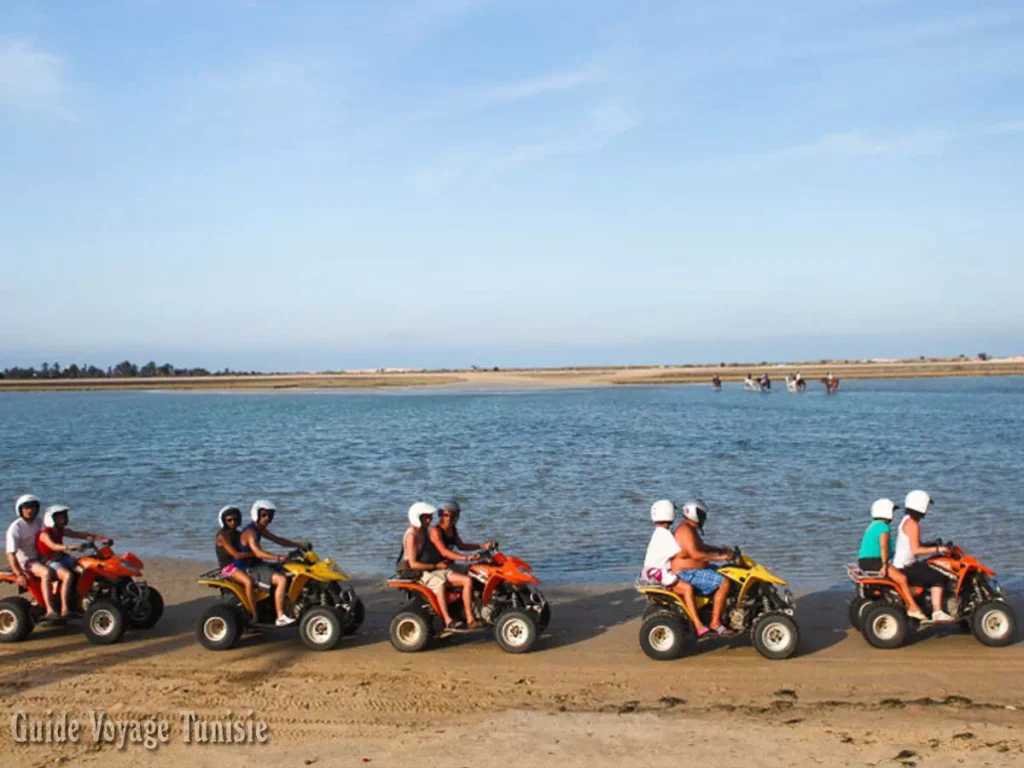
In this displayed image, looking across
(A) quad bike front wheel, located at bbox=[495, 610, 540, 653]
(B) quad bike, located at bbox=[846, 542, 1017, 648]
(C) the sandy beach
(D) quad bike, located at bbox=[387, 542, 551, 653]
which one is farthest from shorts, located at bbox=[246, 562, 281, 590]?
(B) quad bike, located at bbox=[846, 542, 1017, 648]

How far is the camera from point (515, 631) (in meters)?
8.89

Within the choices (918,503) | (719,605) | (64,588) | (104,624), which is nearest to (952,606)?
(918,503)

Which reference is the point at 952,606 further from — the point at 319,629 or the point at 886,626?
the point at 319,629

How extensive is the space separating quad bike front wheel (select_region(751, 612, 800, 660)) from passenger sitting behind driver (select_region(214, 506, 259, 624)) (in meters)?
4.71

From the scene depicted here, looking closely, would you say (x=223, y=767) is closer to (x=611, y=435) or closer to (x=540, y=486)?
(x=540, y=486)

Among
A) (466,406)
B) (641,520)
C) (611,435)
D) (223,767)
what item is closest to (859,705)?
(223,767)

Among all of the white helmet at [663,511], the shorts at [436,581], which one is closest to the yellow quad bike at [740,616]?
the white helmet at [663,511]

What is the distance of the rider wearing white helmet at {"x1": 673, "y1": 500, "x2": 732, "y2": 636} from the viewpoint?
28.2ft

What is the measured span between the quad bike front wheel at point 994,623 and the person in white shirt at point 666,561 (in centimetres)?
248

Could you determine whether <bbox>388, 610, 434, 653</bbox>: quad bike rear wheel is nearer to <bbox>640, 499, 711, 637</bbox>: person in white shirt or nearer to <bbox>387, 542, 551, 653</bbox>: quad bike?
<bbox>387, 542, 551, 653</bbox>: quad bike

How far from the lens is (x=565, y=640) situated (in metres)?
9.41

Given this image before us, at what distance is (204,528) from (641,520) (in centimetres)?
770

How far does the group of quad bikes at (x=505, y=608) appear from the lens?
28.2 feet

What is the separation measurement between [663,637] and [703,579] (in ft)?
2.07
